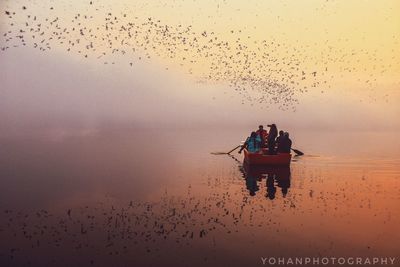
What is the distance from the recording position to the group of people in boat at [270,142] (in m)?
37.9

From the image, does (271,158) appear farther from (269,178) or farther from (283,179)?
(283,179)

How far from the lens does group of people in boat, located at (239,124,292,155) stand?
124 ft

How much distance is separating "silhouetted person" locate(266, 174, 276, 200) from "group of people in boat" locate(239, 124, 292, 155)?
3.65 m

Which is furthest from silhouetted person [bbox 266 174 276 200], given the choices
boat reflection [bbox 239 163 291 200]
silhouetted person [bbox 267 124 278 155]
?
silhouetted person [bbox 267 124 278 155]

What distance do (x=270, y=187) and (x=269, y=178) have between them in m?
4.43

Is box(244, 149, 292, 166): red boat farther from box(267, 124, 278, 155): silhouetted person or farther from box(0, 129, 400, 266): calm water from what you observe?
box(0, 129, 400, 266): calm water

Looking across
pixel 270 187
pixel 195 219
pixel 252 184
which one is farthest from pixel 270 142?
pixel 195 219

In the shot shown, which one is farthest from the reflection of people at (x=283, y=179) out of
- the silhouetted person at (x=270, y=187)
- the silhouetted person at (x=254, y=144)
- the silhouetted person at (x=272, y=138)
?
the silhouetted person at (x=254, y=144)

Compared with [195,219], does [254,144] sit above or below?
above

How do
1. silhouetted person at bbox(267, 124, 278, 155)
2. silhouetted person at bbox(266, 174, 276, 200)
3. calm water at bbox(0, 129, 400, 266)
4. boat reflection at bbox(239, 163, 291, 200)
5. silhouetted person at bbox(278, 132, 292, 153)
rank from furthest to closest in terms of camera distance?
silhouetted person at bbox(267, 124, 278, 155)
silhouetted person at bbox(278, 132, 292, 153)
boat reflection at bbox(239, 163, 291, 200)
silhouetted person at bbox(266, 174, 276, 200)
calm water at bbox(0, 129, 400, 266)

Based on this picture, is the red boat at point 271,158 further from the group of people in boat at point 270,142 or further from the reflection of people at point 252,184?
the reflection of people at point 252,184

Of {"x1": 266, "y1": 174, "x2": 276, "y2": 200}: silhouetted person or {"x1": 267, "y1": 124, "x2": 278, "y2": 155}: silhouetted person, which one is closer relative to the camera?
{"x1": 266, "y1": 174, "x2": 276, "y2": 200}: silhouetted person

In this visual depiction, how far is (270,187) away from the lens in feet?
96.5

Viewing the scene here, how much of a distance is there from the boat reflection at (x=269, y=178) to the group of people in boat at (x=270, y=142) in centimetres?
143
